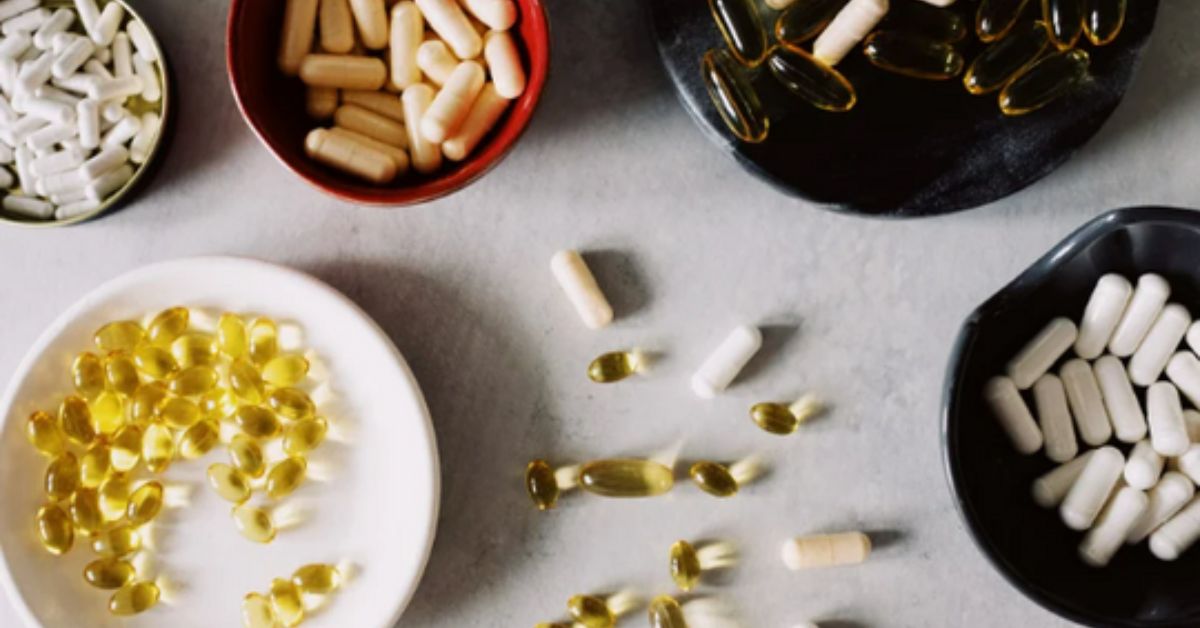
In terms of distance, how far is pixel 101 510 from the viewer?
3.37ft

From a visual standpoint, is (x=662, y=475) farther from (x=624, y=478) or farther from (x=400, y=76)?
(x=400, y=76)

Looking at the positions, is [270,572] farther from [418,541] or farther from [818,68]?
[818,68]

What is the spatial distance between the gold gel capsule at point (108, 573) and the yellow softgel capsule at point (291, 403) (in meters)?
0.17

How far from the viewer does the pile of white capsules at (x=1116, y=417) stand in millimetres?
996

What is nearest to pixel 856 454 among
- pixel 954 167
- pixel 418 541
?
pixel 954 167

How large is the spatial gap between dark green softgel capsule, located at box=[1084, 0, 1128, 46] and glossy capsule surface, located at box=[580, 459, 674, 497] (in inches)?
18.2

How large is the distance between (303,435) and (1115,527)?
2.07 feet

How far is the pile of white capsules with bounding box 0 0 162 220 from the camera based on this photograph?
39.4 inches

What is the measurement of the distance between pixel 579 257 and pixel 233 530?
353mm

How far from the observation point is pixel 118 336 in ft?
3.29

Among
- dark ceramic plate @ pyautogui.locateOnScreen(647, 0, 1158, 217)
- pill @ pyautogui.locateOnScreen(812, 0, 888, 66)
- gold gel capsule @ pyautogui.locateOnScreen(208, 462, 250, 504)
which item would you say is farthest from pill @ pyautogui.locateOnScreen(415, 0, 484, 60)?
gold gel capsule @ pyautogui.locateOnScreen(208, 462, 250, 504)

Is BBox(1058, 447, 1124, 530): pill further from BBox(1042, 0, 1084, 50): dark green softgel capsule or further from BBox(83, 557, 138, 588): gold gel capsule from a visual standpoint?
BBox(83, 557, 138, 588): gold gel capsule

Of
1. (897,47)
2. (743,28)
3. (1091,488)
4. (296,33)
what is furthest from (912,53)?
(296,33)

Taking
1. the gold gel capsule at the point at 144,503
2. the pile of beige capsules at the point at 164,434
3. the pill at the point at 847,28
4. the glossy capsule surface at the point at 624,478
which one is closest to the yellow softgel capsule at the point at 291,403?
the pile of beige capsules at the point at 164,434
